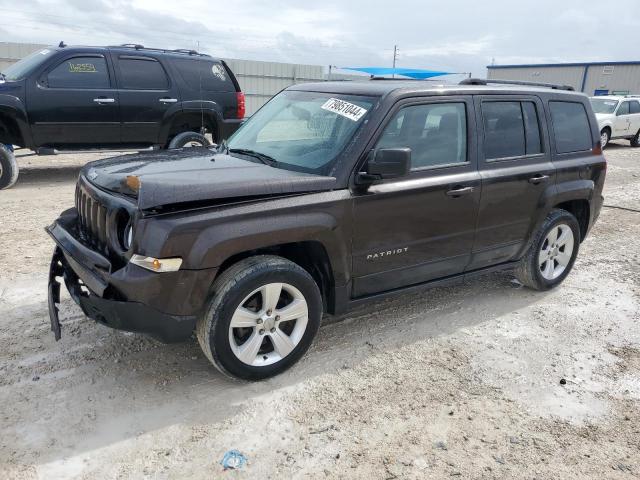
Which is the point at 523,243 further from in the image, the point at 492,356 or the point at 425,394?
the point at 425,394

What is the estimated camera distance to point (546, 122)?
464 centimetres

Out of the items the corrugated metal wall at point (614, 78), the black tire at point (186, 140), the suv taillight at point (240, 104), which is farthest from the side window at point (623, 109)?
the corrugated metal wall at point (614, 78)

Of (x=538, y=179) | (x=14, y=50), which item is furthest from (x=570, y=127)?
(x=14, y=50)

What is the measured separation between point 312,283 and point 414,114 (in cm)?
143

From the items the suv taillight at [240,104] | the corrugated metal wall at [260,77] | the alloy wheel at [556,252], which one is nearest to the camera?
the alloy wheel at [556,252]

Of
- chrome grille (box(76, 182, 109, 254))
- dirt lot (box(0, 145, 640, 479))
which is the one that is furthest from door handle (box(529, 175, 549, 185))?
chrome grille (box(76, 182, 109, 254))

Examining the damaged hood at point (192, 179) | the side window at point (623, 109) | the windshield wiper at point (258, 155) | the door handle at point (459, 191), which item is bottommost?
the door handle at point (459, 191)

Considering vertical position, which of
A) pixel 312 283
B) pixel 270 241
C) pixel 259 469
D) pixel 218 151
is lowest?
pixel 259 469

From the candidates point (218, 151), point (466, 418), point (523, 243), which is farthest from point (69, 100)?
point (466, 418)

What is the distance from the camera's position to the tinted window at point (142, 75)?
888cm

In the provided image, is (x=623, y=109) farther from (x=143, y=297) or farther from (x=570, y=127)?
(x=143, y=297)

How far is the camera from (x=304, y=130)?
3898 millimetres

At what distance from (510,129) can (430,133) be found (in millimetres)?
906

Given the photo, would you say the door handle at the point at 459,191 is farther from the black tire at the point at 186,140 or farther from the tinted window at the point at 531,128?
the black tire at the point at 186,140
